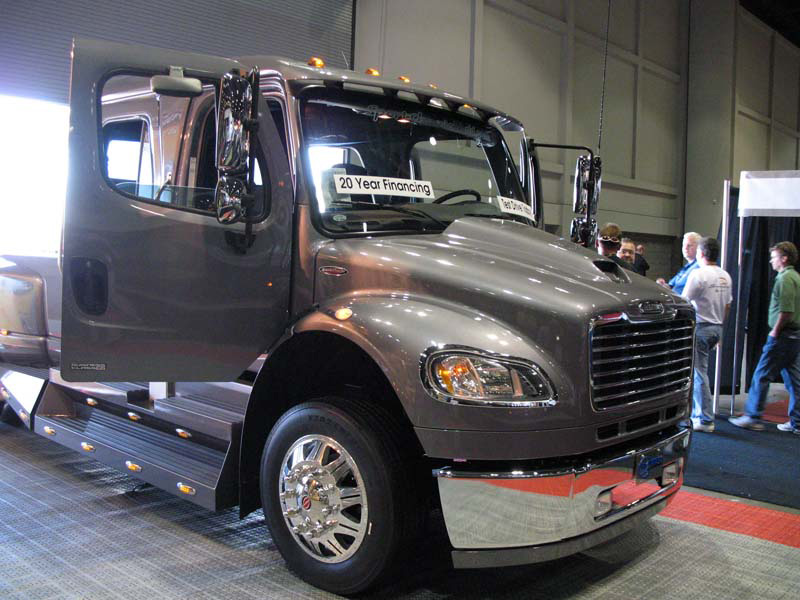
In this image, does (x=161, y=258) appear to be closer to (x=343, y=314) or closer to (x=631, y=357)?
(x=343, y=314)

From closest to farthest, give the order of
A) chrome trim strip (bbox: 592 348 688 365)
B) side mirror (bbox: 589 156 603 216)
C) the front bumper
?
1. the front bumper
2. chrome trim strip (bbox: 592 348 688 365)
3. side mirror (bbox: 589 156 603 216)

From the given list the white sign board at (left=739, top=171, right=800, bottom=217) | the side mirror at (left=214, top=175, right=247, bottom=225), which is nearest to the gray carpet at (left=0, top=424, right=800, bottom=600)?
the side mirror at (left=214, top=175, right=247, bottom=225)

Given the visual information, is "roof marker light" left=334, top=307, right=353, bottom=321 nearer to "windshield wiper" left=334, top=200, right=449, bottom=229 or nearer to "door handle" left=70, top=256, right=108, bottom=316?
"windshield wiper" left=334, top=200, right=449, bottom=229

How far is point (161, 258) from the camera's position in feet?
11.1

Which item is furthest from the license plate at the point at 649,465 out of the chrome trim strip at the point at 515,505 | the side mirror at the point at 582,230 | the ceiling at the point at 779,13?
the ceiling at the point at 779,13

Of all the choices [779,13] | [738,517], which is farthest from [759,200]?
[779,13]

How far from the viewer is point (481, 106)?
4.45 metres

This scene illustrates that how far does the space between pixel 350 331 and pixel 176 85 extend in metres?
1.28

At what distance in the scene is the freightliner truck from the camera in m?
2.87

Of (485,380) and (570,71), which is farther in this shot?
(570,71)

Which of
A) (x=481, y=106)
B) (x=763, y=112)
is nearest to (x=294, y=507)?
(x=481, y=106)

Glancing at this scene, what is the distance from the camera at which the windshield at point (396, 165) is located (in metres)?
3.58

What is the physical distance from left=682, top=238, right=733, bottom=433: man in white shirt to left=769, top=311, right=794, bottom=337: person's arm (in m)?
0.54

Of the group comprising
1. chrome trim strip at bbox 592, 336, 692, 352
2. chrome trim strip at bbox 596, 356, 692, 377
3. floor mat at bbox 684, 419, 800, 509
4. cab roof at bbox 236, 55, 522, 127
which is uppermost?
cab roof at bbox 236, 55, 522, 127
